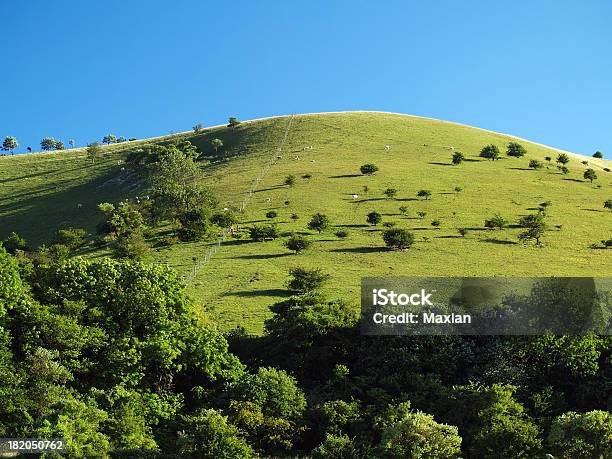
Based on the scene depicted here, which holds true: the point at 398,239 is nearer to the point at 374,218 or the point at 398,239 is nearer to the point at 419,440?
the point at 374,218

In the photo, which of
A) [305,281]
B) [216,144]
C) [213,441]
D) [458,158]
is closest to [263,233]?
[305,281]

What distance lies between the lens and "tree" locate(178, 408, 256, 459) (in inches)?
1207

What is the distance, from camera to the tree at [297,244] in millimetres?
74113

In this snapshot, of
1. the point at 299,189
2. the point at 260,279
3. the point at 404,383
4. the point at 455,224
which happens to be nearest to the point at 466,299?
the point at 404,383

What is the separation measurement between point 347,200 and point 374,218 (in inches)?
478

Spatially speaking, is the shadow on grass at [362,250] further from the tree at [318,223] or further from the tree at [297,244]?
the tree at [318,223]

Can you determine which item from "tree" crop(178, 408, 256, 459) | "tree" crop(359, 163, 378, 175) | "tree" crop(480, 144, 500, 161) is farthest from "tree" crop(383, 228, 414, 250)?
"tree" crop(480, 144, 500, 161)

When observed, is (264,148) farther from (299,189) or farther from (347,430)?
(347,430)

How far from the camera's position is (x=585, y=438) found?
97.0ft

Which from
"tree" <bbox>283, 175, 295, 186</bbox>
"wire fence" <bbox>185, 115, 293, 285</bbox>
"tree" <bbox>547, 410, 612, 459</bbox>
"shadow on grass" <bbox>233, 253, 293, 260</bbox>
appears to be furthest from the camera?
"tree" <bbox>283, 175, 295, 186</bbox>

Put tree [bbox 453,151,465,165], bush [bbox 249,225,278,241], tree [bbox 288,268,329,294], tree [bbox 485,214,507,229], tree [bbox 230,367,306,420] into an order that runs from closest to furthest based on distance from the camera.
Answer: tree [bbox 230,367,306,420]
tree [bbox 288,268,329,294]
bush [bbox 249,225,278,241]
tree [bbox 485,214,507,229]
tree [bbox 453,151,465,165]

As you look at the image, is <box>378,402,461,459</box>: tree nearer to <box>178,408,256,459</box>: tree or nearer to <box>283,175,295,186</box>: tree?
<box>178,408,256,459</box>: tree

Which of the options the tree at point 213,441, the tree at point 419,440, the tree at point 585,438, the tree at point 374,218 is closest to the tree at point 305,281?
the tree at point 374,218

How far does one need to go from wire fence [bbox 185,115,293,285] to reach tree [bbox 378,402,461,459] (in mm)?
39500
